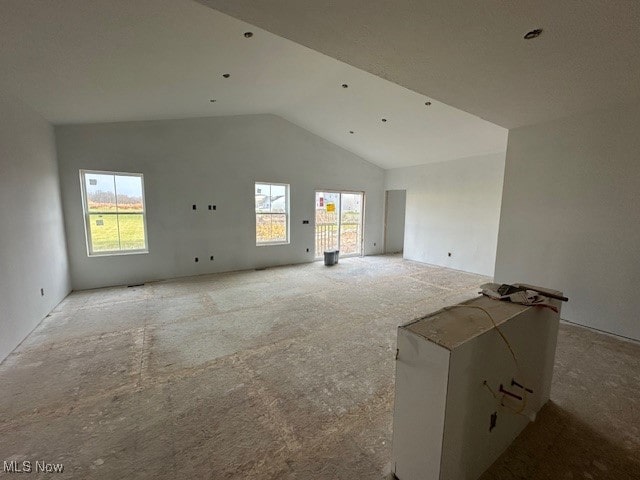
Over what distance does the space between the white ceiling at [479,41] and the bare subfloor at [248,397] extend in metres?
2.77

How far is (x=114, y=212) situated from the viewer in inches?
197

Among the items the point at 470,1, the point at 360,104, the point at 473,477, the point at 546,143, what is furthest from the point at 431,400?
the point at 360,104

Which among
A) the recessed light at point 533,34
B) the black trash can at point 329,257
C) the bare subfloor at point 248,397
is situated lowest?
the bare subfloor at point 248,397

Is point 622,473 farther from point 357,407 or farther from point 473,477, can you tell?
point 357,407

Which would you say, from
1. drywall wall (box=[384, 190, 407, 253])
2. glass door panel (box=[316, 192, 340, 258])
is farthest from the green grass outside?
drywall wall (box=[384, 190, 407, 253])

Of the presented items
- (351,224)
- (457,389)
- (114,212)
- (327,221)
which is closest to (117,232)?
(114,212)

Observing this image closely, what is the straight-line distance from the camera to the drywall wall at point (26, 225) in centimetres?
285

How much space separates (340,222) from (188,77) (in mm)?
5242

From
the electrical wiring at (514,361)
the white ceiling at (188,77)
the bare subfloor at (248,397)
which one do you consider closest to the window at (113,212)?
the white ceiling at (188,77)

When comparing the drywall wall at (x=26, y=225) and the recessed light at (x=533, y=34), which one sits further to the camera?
the drywall wall at (x=26, y=225)

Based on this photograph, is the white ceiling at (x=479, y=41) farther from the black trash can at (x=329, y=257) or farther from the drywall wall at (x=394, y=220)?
the drywall wall at (x=394, y=220)

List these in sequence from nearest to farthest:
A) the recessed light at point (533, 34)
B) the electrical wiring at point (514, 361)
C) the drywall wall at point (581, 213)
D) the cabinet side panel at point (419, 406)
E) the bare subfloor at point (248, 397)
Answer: the cabinet side panel at point (419, 406), the electrical wiring at point (514, 361), the bare subfloor at point (248, 397), the recessed light at point (533, 34), the drywall wall at point (581, 213)

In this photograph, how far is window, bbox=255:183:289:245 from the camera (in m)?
→ 6.52

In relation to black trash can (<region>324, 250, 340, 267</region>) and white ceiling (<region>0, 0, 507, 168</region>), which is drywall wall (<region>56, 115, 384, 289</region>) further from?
black trash can (<region>324, 250, 340, 267</region>)
